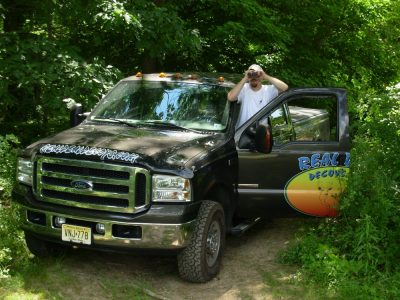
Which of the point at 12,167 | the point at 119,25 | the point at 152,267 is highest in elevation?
the point at 119,25

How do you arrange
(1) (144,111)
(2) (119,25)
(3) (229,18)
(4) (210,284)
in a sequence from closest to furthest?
(4) (210,284) < (1) (144,111) < (2) (119,25) < (3) (229,18)

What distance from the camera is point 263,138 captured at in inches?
206

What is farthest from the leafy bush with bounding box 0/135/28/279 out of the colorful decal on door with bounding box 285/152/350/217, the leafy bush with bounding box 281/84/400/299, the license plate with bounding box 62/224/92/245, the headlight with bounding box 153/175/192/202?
the colorful decal on door with bounding box 285/152/350/217

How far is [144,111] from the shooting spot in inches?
A: 225

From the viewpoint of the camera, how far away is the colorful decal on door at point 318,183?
5.60m

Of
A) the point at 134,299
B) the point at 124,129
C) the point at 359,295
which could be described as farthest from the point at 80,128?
the point at 359,295

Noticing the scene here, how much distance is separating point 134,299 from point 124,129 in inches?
66.7

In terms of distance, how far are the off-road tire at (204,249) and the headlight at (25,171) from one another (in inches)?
61.8

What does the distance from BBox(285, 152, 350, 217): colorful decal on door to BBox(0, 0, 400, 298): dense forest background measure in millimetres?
208

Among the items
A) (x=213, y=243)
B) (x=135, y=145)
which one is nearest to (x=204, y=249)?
(x=213, y=243)

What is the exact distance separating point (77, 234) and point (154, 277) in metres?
0.96

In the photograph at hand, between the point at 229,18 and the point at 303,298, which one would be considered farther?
the point at 229,18

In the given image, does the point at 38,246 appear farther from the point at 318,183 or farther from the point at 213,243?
the point at 318,183

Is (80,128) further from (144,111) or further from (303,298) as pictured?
(303,298)
